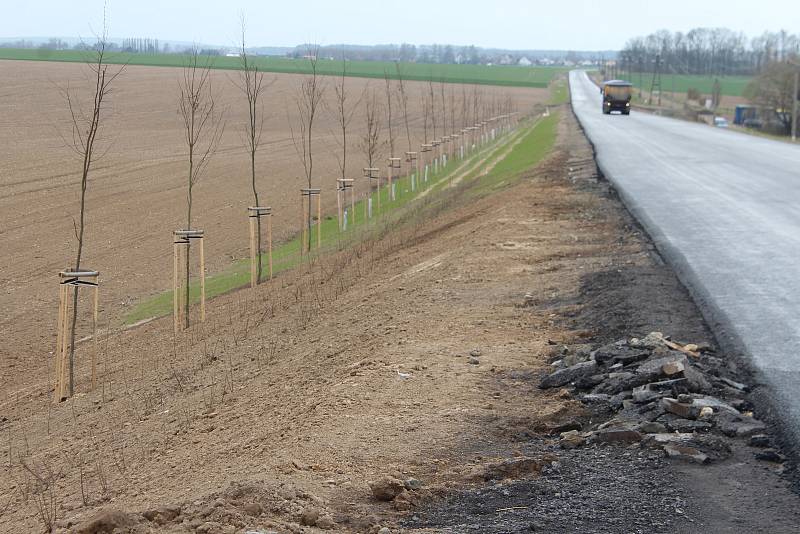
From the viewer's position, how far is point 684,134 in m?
46.2

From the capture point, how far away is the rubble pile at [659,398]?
716cm

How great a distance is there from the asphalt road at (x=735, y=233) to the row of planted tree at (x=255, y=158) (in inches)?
308

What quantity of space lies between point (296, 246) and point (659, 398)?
64.8 feet

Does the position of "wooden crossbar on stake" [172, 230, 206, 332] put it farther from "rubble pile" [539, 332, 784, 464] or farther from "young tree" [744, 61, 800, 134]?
"young tree" [744, 61, 800, 134]

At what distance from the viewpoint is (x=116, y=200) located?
3347 centimetres

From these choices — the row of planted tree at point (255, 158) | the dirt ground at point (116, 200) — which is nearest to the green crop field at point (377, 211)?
the row of planted tree at point (255, 158)

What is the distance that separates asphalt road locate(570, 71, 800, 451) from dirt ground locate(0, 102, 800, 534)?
18.4 inches

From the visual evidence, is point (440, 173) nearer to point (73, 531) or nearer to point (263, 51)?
point (263, 51)

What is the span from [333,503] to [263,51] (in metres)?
24.8

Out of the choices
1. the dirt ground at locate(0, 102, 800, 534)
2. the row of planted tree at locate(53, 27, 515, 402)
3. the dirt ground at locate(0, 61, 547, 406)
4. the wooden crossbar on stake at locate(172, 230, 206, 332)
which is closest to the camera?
the dirt ground at locate(0, 102, 800, 534)

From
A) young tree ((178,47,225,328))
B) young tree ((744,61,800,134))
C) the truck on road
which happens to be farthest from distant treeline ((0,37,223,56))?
young tree ((744,61,800,134))

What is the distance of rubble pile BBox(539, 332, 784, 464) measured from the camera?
282 inches

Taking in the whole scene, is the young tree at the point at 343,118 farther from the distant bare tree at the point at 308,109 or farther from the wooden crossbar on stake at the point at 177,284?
the wooden crossbar on stake at the point at 177,284

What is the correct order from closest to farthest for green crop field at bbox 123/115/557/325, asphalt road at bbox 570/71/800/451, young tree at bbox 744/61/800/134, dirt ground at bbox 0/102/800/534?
1. dirt ground at bbox 0/102/800/534
2. asphalt road at bbox 570/71/800/451
3. green crop field at bbox 123/115/557/325
4. young tree at bbox 744/61/800/134
